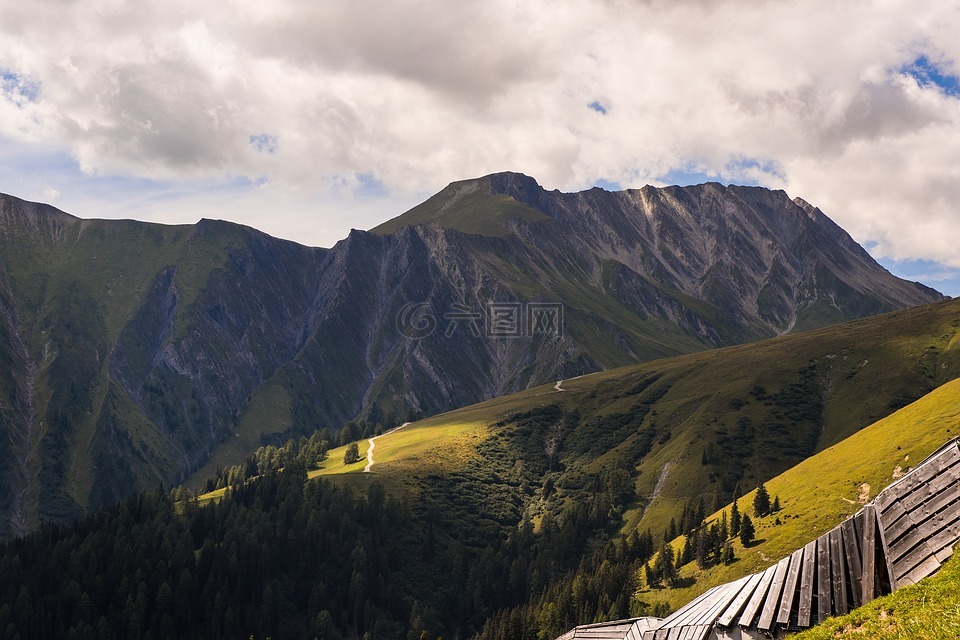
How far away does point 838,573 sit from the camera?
29.3 meters

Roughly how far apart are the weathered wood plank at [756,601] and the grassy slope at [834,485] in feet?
340

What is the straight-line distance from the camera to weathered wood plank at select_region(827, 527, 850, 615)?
2841 cm

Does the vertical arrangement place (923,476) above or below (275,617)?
above

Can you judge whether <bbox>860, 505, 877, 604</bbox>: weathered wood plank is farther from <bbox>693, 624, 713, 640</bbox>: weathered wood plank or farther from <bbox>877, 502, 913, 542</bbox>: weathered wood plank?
<bbox>693, 624, 713, 640</bbox>: weathered wood plank

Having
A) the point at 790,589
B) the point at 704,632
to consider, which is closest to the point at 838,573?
the point at 790,589

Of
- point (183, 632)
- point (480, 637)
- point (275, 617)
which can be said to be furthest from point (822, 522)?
point (183, 632)

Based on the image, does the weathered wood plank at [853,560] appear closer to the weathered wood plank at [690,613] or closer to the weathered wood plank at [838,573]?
the weathered wood plank at [838,573]

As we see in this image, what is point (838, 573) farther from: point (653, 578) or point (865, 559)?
point (653, 578)

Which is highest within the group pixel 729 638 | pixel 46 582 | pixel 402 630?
pixel 729 638

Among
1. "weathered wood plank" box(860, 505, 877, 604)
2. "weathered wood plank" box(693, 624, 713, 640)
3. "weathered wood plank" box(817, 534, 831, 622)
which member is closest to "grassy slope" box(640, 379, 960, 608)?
"weathered wood plank" box(693, 624, 713, 640)

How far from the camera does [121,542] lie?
196 meters

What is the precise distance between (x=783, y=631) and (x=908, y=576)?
5.63m

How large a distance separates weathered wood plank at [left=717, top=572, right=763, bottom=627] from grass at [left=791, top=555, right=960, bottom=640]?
216 inches

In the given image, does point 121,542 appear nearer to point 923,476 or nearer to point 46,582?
point 46,582
